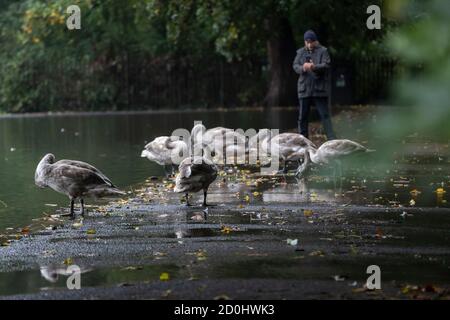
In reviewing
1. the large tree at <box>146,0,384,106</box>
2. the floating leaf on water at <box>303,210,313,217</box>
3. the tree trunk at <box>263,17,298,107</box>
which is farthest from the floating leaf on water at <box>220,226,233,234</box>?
the tree trunk at <box>263,17,298,107</box>

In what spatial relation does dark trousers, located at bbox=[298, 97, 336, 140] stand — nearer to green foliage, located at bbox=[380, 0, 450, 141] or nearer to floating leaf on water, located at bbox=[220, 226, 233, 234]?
floating leaf on water, located at bbox=[220, 226, 233, 234]

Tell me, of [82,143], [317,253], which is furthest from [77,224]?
[82,143]

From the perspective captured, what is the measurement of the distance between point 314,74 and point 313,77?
106mm

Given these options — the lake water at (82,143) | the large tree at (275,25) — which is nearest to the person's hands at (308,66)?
the lake water at (82,143)

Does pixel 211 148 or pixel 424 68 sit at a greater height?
pixel 424 68

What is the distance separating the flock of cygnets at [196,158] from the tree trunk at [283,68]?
802 inches

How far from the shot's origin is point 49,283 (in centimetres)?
673

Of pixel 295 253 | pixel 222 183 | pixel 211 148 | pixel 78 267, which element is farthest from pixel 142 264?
pixel 211 148

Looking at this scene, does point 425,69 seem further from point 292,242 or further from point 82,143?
point 82,143

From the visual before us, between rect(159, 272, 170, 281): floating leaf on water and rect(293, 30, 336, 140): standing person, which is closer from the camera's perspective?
rect(159, 272, 170, 281): floating leaf on water

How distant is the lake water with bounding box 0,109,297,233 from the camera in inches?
519

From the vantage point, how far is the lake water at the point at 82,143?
43.3 feet
